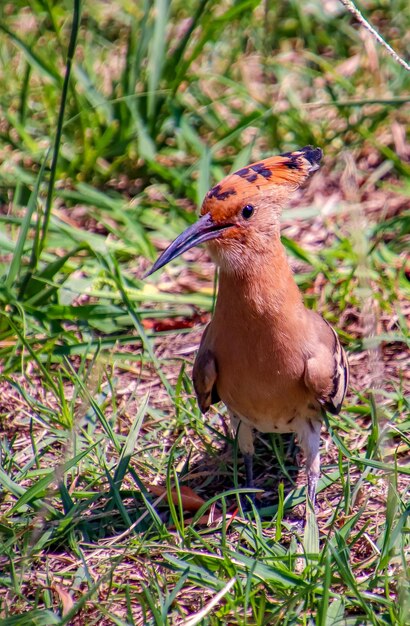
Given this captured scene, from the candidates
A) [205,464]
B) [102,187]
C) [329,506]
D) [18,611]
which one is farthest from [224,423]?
[102,187]

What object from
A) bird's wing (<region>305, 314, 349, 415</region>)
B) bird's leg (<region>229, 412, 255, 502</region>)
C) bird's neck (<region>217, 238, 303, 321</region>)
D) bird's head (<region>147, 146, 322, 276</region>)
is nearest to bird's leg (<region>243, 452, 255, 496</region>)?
bird's leg (<region>229, 412, 255, 502</region>)

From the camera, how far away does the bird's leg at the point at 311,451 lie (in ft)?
10.7

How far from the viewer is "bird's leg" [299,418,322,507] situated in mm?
3268

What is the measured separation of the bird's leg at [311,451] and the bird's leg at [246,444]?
0.21m

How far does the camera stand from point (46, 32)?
17.4 ft

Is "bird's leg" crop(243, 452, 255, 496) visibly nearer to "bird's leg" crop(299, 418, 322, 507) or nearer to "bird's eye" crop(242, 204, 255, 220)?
"bird's leg" crop(299, 418, 322, 507)

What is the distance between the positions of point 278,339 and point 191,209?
5.63 ft

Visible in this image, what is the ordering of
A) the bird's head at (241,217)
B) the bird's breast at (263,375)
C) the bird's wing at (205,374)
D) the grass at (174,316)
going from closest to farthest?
the grass at (174,316) → the bird's head at (241,217) → the bird's breast at (263,375) → the bird's wing at (205,374)

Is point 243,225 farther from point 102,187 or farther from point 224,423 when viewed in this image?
point 102,187

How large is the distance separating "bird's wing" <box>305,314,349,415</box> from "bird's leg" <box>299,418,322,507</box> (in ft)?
0.35

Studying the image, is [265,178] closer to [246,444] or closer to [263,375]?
[263,375]

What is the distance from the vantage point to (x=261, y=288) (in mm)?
3074

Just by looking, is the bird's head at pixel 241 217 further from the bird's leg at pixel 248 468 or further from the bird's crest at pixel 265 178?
the bird's leg at pixel 248 468

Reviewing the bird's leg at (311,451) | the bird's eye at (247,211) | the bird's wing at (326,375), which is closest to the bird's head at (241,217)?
the bird's eye at (247,211)
